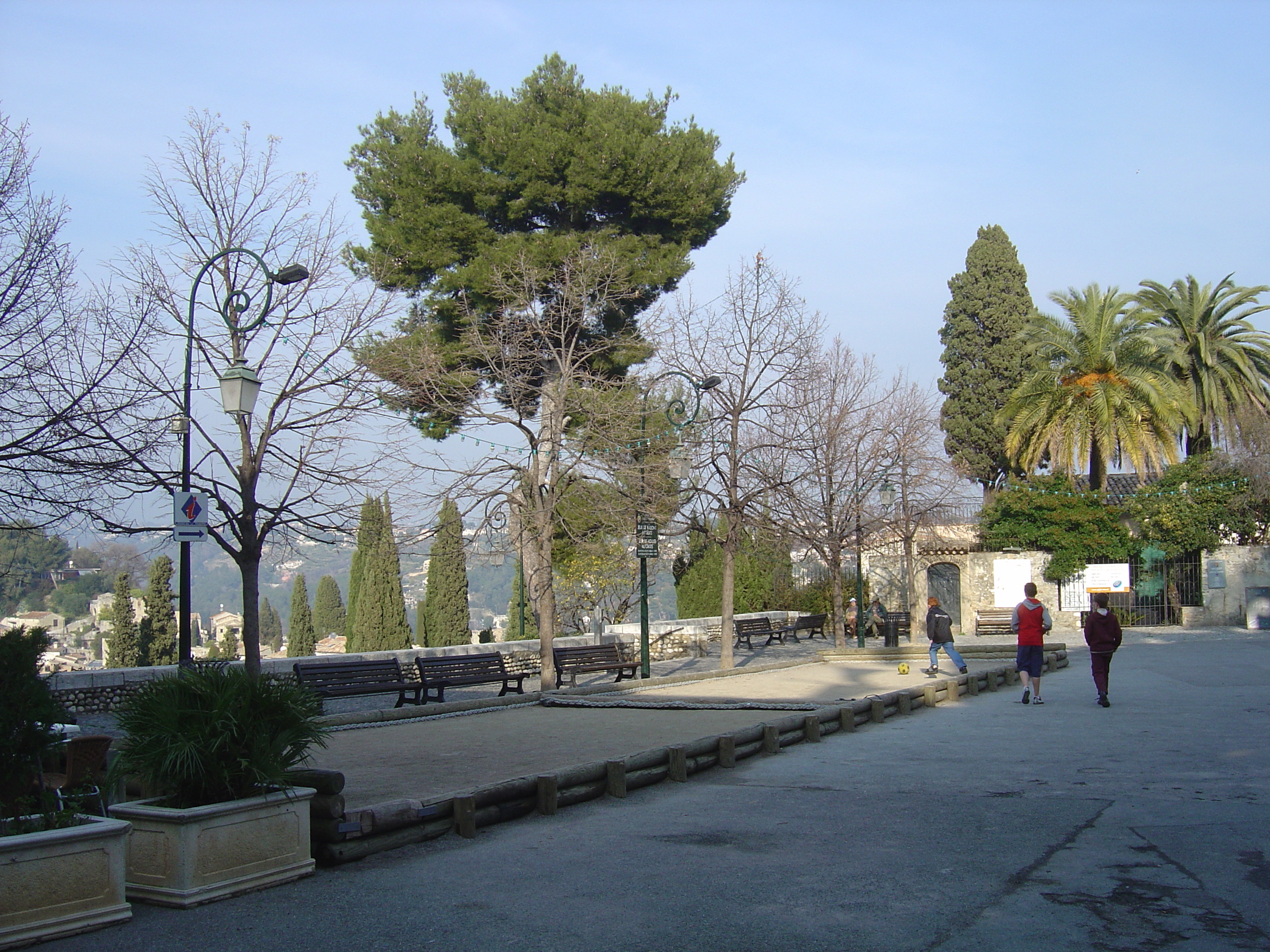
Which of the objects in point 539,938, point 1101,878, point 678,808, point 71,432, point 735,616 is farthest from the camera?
point 735,616

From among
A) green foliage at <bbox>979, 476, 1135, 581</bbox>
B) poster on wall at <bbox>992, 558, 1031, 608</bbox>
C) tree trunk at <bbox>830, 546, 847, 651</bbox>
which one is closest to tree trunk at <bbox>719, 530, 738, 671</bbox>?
tree trunk at <bbox>830, 546, 847, 651</bbox>

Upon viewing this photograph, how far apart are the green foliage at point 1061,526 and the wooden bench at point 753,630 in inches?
357

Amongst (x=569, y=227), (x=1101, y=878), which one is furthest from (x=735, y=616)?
(x=1101, y=878)

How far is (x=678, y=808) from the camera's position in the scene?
8.70 meters

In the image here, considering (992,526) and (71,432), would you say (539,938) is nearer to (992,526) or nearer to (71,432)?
(71,432)

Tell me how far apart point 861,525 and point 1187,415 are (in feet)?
52.3

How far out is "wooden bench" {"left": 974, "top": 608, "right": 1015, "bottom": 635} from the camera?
3341 centimetres

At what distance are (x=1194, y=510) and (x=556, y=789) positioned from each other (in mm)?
31474

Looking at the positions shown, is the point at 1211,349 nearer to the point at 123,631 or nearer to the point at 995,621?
the point at 995,621

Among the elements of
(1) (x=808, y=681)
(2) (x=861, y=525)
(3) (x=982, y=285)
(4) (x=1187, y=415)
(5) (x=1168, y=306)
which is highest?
(3) (x=982, y=285)

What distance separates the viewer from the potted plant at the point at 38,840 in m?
5.20

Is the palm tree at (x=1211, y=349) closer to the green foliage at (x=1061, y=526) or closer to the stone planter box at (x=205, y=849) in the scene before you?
the green foliage at (x=1061, y=526)

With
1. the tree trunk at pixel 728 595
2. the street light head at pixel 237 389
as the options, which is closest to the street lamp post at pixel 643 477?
the tree trunk at pixel 728 595

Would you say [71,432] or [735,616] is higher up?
[71,432]
